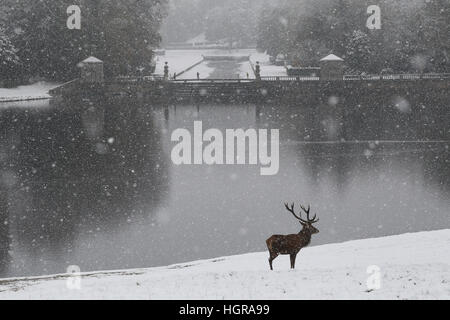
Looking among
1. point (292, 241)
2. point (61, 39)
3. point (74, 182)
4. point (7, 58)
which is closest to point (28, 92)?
point (7, 58)

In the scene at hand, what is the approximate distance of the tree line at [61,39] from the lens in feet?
181

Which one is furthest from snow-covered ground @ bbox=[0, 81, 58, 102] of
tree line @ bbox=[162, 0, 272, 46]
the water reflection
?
tree line @ bbox=[162, 0, 272, 46]

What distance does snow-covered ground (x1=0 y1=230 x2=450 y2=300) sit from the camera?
30.9 ft

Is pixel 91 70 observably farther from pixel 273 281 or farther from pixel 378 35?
pixel 273 281

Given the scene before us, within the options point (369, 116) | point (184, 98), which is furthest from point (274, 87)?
point (369, 116)

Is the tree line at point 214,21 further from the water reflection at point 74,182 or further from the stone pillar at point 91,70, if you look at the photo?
the water reflection at point 74,182

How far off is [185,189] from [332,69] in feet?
101

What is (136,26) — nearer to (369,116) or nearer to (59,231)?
(369,116)

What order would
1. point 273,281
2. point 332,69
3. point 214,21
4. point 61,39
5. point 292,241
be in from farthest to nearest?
point 214,21 < point 61,39 < point 332,69 < point 292,241 < point 273,281

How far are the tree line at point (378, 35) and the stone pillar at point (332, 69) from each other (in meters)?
5.52

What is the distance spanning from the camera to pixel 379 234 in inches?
696

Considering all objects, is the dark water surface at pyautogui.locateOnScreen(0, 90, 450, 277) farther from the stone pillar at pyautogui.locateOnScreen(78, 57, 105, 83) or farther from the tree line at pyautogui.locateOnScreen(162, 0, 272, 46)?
the tree line at pyautogui.locateOnScreen(162, 0, 272, 46)

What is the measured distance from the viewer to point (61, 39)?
5547cm

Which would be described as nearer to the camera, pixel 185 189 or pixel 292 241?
pixel 292 241
